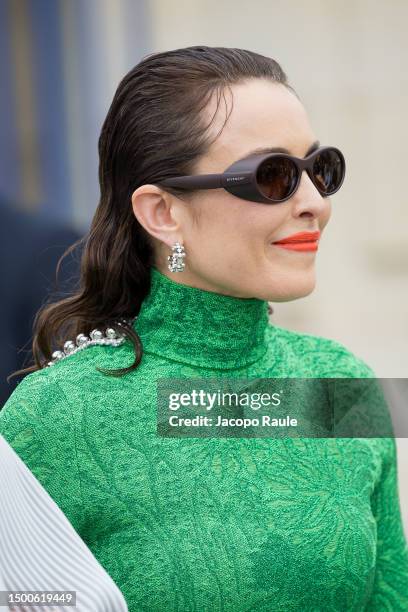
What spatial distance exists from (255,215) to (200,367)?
293 mm

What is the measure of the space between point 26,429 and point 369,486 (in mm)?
629

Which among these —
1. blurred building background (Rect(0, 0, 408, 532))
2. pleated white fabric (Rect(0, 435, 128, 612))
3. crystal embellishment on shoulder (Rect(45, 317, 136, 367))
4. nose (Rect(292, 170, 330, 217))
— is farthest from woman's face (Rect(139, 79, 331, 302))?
blurred building background (Rect(0, 0, 408, 532))

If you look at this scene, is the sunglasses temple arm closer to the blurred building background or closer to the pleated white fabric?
the pleated white fabric

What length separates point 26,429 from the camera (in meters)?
1.75

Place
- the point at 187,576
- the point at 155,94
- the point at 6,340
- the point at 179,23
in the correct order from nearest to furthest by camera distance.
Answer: the point at 187,576 < the point at 155,94 < the point at 6,340 < the point at 179,23

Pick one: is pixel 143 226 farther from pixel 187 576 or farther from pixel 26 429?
pixel 187 576

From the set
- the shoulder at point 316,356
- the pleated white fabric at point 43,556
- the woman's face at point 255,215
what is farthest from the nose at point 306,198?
the pleated white fabric at point 43,556

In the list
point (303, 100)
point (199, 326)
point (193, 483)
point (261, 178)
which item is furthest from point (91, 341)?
point (303, 100)

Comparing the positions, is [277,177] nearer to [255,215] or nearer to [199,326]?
[255,215]

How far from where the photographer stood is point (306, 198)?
1.78 m

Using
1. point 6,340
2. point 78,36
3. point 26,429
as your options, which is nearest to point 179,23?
point 78,36

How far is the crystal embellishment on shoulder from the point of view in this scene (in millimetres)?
1893

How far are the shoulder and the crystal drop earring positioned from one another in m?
0.27

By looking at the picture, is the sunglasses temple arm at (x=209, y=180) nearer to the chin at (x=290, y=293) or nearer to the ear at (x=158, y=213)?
the ear at (x=158, y=213)
